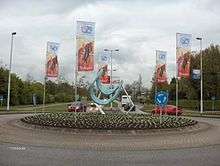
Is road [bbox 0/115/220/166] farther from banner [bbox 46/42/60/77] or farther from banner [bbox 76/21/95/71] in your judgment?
banner [bbox 46/42/60/77]

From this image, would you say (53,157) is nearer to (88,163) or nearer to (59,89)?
(88,163)

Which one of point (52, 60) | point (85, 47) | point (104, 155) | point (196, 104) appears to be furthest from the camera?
point (196, 104)

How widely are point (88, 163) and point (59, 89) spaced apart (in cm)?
13057

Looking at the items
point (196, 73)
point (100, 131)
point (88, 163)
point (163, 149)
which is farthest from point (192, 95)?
point (88, 163)

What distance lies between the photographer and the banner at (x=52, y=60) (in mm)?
42844

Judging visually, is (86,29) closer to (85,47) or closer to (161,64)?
(85,47)

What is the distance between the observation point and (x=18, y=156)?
1556 cm

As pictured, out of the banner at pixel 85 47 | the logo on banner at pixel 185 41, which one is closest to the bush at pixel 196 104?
the logo on banner at pixel 185 41

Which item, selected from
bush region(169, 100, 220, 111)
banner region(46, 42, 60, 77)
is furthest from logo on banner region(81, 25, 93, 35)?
bush region(169, 100, 220, 111)

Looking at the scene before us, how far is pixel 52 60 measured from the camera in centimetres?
4366

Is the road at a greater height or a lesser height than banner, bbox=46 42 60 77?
lesser

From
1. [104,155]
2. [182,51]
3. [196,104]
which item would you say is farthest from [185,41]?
[196,104]

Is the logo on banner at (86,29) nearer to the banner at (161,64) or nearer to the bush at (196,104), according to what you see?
the banner at (161,64)

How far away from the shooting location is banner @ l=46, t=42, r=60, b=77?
42844 millimetres
